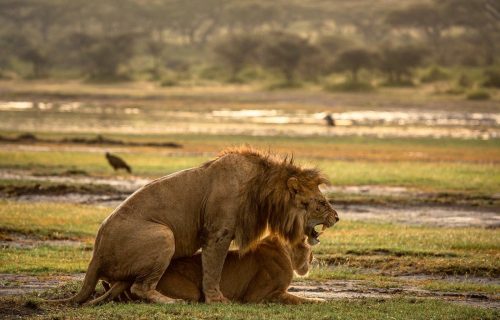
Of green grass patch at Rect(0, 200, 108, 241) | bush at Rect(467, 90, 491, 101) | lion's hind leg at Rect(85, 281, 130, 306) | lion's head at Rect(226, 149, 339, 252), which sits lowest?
green grass patch at Rect(0, 200, 108, 241)

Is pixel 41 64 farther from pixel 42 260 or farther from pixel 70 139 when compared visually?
pixel 42 260

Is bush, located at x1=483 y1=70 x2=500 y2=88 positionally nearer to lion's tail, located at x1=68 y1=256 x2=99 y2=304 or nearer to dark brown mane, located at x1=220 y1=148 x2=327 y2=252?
dark brown mane, located at x1=220 y1=148 x2=327 y2=252

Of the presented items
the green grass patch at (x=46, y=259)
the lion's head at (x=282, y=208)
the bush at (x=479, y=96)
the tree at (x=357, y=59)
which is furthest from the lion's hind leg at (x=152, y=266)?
the tree at (x=357, y=59)

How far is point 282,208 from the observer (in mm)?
9086

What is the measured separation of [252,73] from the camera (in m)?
70.2

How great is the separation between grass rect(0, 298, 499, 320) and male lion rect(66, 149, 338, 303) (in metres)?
0.47

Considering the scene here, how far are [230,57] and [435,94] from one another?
1916cm

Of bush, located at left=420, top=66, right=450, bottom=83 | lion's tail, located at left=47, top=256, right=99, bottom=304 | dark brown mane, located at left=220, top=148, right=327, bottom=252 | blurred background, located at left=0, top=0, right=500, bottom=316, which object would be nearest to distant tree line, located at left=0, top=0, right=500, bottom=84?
blurred background, located at left=0, top=0, right=500, bottom=316

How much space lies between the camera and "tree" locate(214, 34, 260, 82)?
7275 centimetres

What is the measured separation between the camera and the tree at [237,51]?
72.8 meters

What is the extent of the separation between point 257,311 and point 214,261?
0.76 m

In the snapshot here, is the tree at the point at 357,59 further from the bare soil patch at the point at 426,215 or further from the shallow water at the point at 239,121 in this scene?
the bare soil patch at the point at 426,215

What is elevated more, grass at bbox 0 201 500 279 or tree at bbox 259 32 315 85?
tree at bbox 259 32 315 85

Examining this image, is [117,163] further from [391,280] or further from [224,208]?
[224,208]
